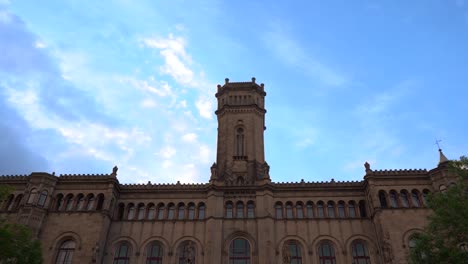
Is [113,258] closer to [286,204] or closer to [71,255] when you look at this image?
[71,255]

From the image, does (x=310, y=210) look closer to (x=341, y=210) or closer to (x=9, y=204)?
(x=341, y=210)

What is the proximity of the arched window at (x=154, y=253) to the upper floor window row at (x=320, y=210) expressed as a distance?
14.1 m

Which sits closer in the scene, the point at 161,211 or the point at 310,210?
the point at 310,210

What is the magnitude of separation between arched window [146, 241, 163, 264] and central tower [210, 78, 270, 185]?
10.0 m

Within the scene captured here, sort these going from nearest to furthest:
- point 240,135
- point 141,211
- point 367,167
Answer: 1. point 367,167
2. point 141,211
3. point 240,135

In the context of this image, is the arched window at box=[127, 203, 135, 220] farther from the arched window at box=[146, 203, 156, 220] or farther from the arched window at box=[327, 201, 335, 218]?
the arched window at box=[327, 201, 335, 218]

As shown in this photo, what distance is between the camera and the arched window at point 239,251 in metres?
40.9

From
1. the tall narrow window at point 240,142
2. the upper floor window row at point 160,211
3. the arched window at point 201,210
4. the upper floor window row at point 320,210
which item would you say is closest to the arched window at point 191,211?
the upper floor window row at point 160,211

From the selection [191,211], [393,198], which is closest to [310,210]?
[393,198]

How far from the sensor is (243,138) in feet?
173

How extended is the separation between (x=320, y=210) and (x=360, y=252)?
20.6 ft

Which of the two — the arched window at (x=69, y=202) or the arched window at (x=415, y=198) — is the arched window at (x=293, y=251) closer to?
the arched window at (x=415, y=198)

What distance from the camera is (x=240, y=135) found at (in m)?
53.1

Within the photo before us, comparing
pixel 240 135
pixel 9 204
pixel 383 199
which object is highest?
pixel 240 135
